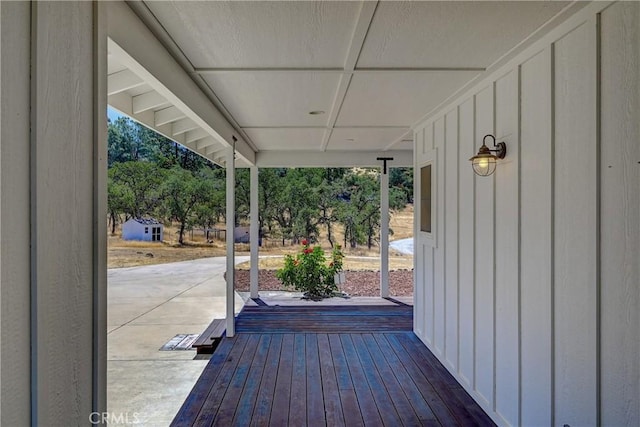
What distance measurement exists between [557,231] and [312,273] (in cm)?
479

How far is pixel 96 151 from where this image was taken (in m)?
1.12

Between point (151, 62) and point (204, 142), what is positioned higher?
point (204, 142)

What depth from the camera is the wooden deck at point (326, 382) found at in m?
2.55

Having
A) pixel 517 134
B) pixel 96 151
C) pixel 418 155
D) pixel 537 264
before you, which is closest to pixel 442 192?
pixel 418 155

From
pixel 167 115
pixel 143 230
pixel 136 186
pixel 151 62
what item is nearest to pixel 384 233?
pixel 167 115

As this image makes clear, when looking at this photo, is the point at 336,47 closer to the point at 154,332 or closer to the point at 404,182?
the point at 154,332

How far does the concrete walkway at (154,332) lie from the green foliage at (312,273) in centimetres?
103

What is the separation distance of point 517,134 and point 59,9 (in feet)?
7.61

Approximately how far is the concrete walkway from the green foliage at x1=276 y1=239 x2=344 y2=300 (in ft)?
3.37

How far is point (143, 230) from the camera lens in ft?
37.3

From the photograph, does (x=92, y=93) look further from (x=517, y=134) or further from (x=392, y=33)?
(x=517, y=134)

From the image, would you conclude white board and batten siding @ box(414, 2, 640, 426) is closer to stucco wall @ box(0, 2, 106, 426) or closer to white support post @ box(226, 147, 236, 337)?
stucco wall @ box(0, 2, 106, 426)

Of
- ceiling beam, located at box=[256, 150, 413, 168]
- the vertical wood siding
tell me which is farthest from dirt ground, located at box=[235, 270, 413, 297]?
the vertical wood siding

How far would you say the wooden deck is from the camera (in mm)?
2555
